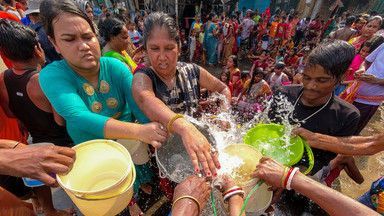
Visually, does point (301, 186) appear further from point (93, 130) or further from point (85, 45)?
point (85, 45)

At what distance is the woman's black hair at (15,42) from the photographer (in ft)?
6.42

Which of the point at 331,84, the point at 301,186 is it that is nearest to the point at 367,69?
the point at 331,84

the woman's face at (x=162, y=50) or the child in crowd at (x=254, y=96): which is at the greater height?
the woman's face at (x=162, y=50)

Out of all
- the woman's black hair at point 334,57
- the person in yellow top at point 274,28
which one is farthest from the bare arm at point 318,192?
the person in yellow top at point 274,28

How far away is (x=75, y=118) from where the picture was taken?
145 centimetres

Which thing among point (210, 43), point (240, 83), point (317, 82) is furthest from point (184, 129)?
point (210, 43)

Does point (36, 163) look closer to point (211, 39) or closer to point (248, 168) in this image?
point (248, 168)

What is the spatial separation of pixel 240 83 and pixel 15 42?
4960mm

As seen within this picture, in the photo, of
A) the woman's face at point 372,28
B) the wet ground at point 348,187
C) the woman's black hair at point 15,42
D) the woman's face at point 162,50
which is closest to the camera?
the woman's face at point 162,50

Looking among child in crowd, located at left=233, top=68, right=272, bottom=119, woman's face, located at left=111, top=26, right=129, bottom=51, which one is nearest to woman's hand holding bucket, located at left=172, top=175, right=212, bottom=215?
woman's face, located at left=111, top=26, right=129, bottom=51

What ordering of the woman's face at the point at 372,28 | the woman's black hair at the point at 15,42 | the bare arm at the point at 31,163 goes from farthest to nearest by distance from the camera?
the woman's face at the point at 372,28, the woman's black hair at the point at 15,42, the bare arm at the point at 31,163

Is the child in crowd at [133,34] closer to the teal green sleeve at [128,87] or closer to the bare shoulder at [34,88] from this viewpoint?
the bare shoulder at [34,88]

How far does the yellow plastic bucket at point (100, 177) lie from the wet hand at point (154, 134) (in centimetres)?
19

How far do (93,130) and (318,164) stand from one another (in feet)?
8.48
